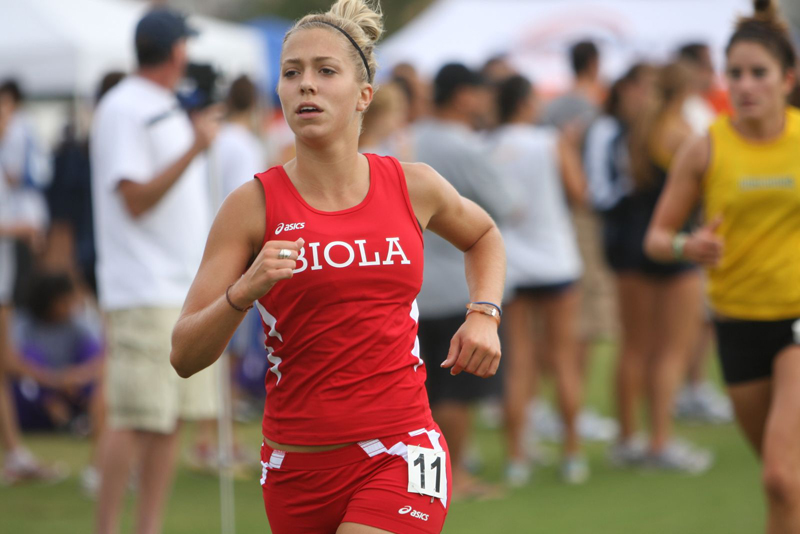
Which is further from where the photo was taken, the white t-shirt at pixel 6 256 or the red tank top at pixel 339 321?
the white t-shirt at pixel 6 256

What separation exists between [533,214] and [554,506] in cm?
207

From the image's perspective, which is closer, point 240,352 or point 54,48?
point 240,352

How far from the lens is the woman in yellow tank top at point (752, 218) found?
15.5 feet

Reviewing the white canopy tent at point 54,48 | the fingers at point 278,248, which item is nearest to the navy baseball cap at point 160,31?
the fingers at point 278,248

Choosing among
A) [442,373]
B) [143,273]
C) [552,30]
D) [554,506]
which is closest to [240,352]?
[442,373]

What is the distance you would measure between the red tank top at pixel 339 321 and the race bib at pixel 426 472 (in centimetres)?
8

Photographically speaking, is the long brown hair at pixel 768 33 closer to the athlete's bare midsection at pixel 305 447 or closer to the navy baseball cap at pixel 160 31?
the navy baseball cap at pixel 160 31

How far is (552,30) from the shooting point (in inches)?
683

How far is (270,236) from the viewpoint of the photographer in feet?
10.2

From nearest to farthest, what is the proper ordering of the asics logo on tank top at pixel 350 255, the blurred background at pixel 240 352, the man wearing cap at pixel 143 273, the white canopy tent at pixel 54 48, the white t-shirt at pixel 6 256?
the asics logo on tank top at pixel 350 255 → the man wearing cap at pixel 143 273 → the blurred background at pixel 240 352 → the white t-shirt at pixel 6 256 → the white canopy tent at pixel 54 48

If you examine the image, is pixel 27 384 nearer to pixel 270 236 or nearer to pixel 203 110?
pixel 203 110

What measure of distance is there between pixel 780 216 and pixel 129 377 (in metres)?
3.06

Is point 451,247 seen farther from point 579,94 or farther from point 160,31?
point 579,94

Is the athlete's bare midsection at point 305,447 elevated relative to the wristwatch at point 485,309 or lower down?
lower down
